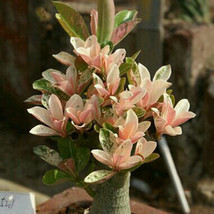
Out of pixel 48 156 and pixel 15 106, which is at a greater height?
pixel 48 156

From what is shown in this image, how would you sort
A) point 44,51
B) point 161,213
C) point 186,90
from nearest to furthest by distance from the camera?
point 161,213 → point 186,90 → point 44,51

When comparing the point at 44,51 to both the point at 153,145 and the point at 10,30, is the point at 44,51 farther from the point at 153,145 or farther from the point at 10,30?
the point at 153,145

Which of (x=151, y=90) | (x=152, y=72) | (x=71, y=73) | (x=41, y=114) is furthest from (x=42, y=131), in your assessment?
(x=152, y=72)

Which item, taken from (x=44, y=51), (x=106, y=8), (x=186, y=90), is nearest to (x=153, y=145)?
(x=106, y=8)

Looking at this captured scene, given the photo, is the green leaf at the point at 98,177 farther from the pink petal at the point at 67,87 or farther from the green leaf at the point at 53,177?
the pink petal at the point at 67,87

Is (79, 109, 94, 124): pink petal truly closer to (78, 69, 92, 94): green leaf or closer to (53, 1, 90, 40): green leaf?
(78, 69, 92, 94): green leaf
